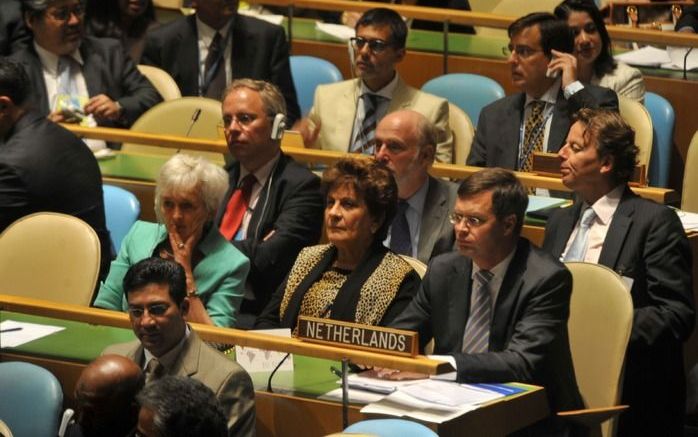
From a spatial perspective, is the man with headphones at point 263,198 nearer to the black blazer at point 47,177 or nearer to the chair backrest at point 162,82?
the black blazer at point 47,177

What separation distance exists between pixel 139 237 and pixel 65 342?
591mm

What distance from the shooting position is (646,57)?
689cm

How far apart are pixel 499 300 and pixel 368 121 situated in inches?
86.4

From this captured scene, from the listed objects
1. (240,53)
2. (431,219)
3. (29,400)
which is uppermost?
(240,53)

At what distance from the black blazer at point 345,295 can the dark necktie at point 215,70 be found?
232cm

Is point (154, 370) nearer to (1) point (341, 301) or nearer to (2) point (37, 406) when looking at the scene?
(2) point (37, 406)

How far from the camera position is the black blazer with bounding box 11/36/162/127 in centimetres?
676

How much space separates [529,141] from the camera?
6152 millimetres

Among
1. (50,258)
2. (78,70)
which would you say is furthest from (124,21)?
(50,258)

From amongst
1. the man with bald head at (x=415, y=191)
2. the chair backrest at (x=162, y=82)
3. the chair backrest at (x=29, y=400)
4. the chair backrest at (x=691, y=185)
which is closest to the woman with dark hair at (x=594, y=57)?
the chair backrest at (x=691, y=185)

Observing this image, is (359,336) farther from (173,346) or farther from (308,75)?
(308,75)

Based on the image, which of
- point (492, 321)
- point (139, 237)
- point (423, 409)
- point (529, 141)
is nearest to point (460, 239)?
point (492, 321)

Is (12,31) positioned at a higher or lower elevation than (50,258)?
higher

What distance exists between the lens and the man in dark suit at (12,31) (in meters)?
6.89
